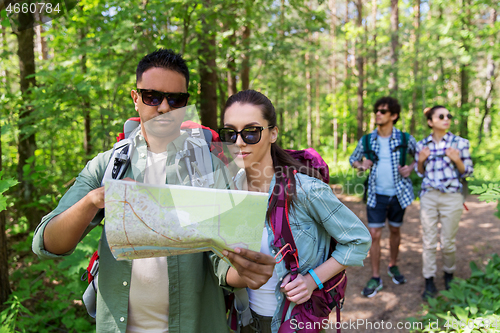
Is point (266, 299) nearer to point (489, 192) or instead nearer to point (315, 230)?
point (315, 230)

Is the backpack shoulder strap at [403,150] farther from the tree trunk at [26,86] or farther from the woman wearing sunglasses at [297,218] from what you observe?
the tree trunk at [26,86]

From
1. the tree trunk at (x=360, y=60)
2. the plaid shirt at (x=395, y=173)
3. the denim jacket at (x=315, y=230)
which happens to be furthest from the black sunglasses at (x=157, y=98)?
the tree trunk at (x=360, y=60)

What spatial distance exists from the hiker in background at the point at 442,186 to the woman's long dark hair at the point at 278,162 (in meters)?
2.96

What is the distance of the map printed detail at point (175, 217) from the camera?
3.03ft

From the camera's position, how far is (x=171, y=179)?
1.19 meters

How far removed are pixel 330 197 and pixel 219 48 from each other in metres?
4.91

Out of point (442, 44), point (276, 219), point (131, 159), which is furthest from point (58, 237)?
point (442, 44)

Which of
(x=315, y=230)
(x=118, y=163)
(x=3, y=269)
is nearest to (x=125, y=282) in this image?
(x=118, y=163)

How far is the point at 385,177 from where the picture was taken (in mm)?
4195

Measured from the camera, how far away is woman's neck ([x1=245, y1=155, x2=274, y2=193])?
1659 mm

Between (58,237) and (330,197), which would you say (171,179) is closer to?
(58,237)

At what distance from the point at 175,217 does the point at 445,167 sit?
4006 millimetres

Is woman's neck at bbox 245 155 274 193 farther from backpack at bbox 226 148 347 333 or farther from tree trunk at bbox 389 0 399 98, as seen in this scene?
tree trunk at bbox 389 0 399 98

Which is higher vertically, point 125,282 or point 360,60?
point 360,60
